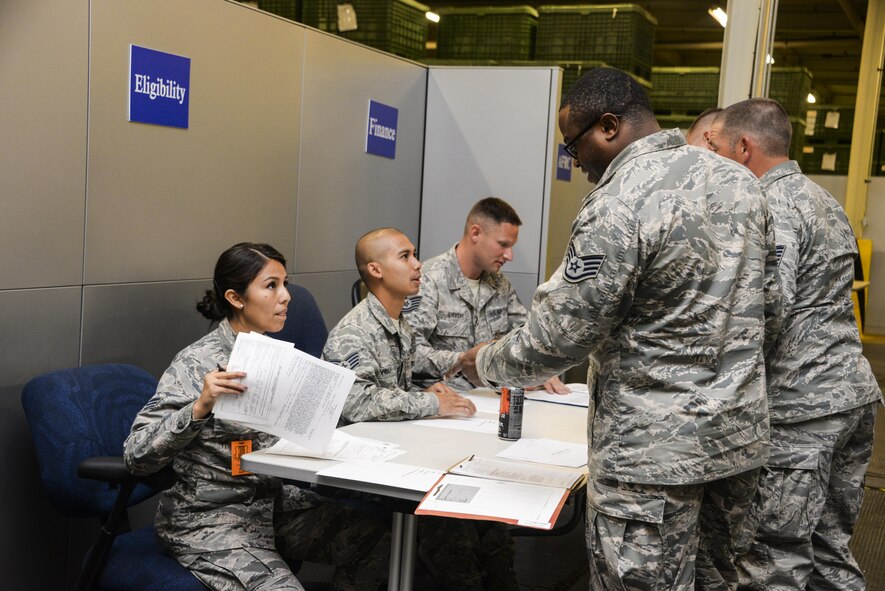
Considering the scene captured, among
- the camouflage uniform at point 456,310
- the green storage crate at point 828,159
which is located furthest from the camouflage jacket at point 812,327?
the green storage crate at point 828,159

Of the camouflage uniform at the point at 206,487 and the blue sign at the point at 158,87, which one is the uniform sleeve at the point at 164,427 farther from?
the blue sign at the point at 158,87

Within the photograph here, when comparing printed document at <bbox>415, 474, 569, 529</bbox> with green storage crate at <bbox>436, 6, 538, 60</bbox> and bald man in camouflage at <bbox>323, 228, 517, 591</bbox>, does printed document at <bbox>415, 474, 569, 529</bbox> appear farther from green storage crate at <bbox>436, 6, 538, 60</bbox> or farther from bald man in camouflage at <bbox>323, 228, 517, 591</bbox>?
green storage crate at <bbox>436, 6, 538, 60</bbox>

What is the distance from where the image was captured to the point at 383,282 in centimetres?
279

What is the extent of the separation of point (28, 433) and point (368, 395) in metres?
0.99

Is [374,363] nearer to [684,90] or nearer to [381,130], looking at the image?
[381,130]

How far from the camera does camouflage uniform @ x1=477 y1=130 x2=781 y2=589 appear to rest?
166cm

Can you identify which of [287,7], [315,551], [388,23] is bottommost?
[315,551]

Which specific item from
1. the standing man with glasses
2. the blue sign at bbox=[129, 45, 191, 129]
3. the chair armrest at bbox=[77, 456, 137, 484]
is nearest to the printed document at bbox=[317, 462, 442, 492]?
the standing man with glasses

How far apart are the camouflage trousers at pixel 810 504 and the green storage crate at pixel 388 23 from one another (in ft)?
11.3

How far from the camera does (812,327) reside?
262 cm

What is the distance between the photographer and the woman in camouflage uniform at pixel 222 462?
2.07 meters

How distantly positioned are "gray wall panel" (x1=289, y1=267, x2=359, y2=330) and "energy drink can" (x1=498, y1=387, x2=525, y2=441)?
160 centimetres

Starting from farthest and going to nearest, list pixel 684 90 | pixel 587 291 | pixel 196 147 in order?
pixel 684 90
pixel 196 147
pixel 587 291

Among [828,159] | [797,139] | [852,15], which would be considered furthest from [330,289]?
[852,15]
